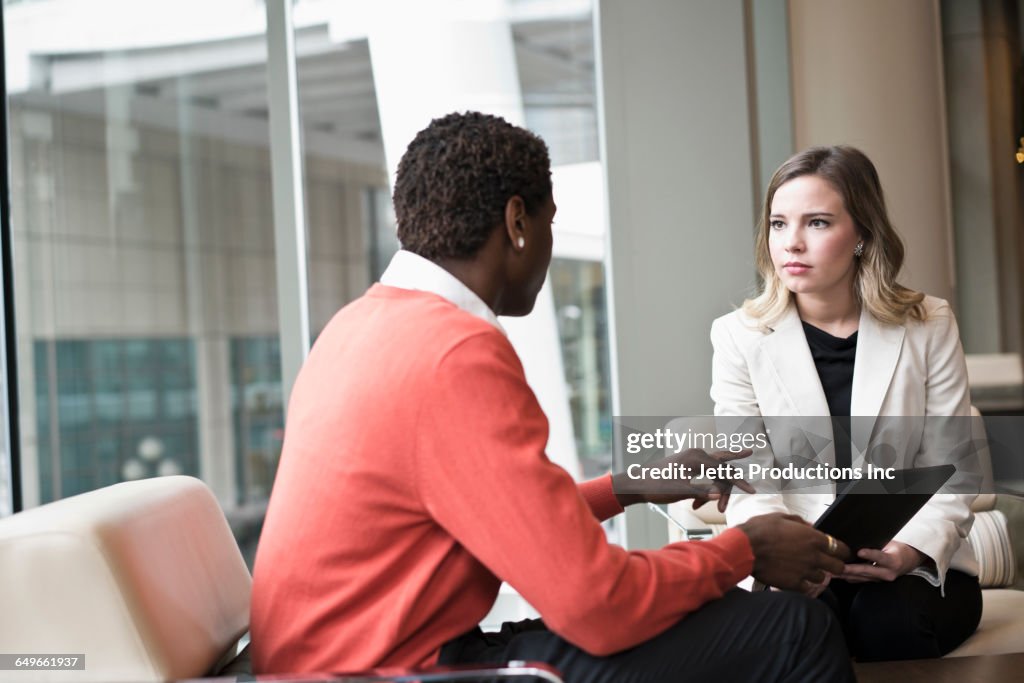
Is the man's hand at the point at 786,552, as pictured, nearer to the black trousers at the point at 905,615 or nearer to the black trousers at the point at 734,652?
the black trousers at the point at 734,652

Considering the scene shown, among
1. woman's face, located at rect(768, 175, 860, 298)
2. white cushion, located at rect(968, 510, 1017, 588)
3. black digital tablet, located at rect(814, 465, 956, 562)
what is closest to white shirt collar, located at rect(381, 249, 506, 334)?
black digital tablet, located at rect(814, 465, 956, 562)

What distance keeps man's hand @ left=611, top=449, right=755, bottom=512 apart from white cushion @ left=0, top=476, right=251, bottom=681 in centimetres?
73

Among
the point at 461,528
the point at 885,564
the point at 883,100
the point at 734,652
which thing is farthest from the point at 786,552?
the point at 883,100

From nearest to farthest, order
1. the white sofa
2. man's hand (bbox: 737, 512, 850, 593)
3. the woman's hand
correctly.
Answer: man's hand (bbox: 737, 512, 850, 593) < the woman's hand < the white sofa

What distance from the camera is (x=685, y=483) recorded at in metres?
1.66

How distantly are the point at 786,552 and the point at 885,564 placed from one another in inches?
23.2

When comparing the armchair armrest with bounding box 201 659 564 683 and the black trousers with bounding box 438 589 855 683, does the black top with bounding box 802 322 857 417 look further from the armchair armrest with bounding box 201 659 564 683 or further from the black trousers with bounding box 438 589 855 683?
the armchair armrest with bounding box 201 659 564 683

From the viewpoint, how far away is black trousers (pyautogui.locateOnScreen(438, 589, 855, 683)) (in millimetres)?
1224

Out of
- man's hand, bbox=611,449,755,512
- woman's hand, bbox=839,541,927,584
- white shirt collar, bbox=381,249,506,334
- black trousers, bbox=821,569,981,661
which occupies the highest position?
white shirt collar, bbox=381,249,506,334

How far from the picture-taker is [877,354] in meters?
2.07

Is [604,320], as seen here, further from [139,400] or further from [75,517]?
[139,400]

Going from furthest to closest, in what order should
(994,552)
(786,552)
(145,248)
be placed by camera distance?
(145,248), (994,552), (786,552)

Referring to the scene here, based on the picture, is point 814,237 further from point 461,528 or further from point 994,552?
point 461,528

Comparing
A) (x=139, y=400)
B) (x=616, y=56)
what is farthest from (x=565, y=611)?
(x=139, y=400)
